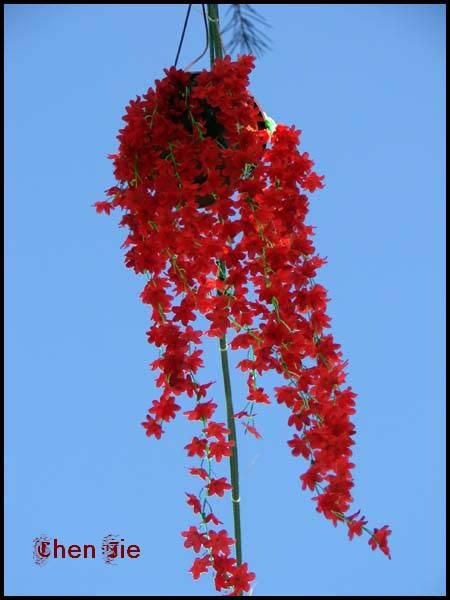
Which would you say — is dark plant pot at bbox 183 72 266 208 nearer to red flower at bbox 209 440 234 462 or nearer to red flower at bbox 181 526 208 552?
red flower at bbox 209 440 234 462

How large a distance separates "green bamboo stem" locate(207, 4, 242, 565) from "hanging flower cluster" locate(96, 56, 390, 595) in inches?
2.0

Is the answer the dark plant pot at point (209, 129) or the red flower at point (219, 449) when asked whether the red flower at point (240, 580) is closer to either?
the red flower at point (219, 449)

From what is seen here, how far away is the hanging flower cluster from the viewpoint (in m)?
1.38

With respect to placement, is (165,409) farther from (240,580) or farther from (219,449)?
(240,580)

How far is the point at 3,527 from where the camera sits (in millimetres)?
1950

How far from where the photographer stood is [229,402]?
5.05 ft

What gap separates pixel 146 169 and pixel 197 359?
1.31 ft

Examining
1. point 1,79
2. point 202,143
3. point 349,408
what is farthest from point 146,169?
point 1,79

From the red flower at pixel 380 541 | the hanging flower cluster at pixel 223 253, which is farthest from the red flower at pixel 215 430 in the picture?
the red flower at pixel 380 541

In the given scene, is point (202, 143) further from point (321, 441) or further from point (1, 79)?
point (1, 79)

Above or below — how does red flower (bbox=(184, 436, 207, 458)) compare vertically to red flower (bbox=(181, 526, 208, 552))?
above

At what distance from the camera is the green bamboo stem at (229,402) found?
4.91 feet

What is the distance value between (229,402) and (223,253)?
325 mm

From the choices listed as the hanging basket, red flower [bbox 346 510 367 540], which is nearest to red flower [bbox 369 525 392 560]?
red flower [bbox 346 510 367 540]
